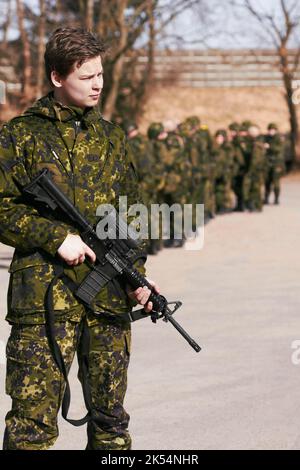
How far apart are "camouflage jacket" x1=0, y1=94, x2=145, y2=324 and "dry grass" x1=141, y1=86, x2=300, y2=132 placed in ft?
133

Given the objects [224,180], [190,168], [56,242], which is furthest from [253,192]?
[56,242]

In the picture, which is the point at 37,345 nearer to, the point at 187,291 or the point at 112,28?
Answer: the point at 187,291

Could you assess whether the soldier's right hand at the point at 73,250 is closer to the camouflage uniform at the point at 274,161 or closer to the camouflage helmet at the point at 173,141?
the camouflage helmet at the point at 173,141

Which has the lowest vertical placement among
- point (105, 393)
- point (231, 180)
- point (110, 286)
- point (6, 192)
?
point (231, 180)

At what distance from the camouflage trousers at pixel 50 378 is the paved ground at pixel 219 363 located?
133 centimetres

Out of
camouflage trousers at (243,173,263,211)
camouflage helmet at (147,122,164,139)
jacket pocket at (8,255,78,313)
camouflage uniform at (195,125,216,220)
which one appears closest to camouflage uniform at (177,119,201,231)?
camouflage uniform at (195,125,216,220)

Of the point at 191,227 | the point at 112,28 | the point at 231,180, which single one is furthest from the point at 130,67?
the point at 191,227

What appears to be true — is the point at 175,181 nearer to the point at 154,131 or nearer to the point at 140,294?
the point at 154,131

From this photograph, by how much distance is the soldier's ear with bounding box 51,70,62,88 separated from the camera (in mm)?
4094

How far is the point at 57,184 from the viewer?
13.3 ft

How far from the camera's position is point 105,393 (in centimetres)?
418

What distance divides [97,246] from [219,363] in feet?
11.7

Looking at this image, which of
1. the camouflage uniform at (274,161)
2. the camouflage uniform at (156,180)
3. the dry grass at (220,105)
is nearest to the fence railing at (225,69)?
the dry grass at (220,105)

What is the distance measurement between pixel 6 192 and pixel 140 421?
7.48 ft
